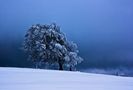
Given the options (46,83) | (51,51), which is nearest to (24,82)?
(46,83)

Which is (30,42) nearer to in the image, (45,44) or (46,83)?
(45,44)

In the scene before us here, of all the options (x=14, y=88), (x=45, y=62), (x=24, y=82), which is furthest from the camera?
(x=45, y=62)

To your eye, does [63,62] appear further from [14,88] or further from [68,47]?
[14,88]

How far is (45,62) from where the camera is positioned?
73.7 feet

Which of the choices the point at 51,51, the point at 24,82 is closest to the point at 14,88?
the point at 24,82

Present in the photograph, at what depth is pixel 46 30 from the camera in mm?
22984

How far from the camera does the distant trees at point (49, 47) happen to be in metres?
22.3

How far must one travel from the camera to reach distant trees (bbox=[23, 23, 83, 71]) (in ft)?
73.1

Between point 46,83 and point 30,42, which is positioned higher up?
point 30,42

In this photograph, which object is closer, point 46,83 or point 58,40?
point 46,83

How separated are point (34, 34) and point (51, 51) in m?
2.13

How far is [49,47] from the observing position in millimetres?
22516

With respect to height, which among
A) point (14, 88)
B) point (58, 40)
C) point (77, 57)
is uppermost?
point (58, 40)

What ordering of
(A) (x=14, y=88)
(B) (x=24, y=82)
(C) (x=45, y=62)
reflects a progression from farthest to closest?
(C) (x=45, y=62), (B) (x=24, y=82), (A) (x=14, y=88)
